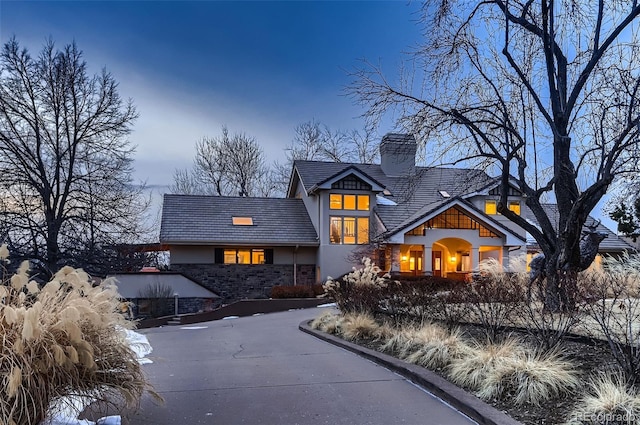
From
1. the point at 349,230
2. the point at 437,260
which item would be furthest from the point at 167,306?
the point at 437,260

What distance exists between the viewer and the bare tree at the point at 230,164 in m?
37.0

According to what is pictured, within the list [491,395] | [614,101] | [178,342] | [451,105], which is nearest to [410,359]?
[491,395]

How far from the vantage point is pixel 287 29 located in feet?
55.5

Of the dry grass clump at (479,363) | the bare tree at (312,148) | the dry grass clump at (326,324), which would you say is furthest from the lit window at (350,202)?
the dry grass clump at (479,363)

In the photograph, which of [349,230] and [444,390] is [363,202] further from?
[444,390]

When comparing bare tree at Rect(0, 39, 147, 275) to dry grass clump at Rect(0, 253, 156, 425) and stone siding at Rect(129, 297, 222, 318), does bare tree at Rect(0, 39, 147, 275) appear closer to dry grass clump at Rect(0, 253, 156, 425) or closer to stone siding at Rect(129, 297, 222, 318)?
stone siding at Rect(129, 297, 222, 318)

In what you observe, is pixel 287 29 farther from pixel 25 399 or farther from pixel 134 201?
pixel 25 399

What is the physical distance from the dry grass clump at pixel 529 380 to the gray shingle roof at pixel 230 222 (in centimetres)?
1934

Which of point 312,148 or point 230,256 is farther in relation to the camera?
point 312,148

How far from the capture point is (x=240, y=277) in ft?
77.9

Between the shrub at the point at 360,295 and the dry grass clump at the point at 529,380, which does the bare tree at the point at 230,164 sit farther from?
the dry grass clump at the point at 529,380

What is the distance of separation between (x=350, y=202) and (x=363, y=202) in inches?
29.1

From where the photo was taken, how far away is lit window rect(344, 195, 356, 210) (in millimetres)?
24606

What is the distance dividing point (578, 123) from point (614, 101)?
3.62ft
